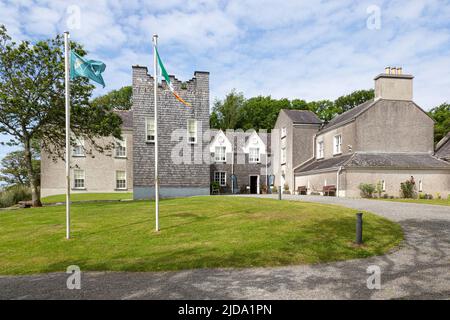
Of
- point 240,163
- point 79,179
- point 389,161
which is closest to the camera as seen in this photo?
point 389,161

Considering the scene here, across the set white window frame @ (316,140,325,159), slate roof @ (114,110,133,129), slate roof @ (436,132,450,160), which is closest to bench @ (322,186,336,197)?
white window frame @ (316,140,325,159)

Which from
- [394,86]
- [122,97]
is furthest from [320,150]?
[122,97]

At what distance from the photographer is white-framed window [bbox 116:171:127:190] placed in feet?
110

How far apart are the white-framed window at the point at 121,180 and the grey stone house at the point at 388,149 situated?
21370mm

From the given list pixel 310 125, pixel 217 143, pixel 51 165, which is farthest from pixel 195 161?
pixel 51 165

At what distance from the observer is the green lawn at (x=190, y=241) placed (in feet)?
21.3

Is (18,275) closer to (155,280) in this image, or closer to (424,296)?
(155,280)

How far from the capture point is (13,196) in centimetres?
2317

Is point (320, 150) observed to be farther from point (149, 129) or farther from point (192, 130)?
point (149, 129)

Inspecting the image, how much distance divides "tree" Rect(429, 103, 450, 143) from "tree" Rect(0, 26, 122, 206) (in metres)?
43.5

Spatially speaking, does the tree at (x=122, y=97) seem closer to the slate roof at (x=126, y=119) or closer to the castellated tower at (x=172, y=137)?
the slate roof at (x=126, y=119)

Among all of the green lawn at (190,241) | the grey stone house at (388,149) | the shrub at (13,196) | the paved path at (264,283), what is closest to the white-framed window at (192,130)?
the grey stone house at (388,149)

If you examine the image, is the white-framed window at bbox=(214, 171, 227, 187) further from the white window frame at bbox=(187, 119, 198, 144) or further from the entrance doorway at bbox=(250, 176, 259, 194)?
the white window frame at bbox=(187, 119, 198, 144)

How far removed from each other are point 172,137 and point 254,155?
13856 mm
